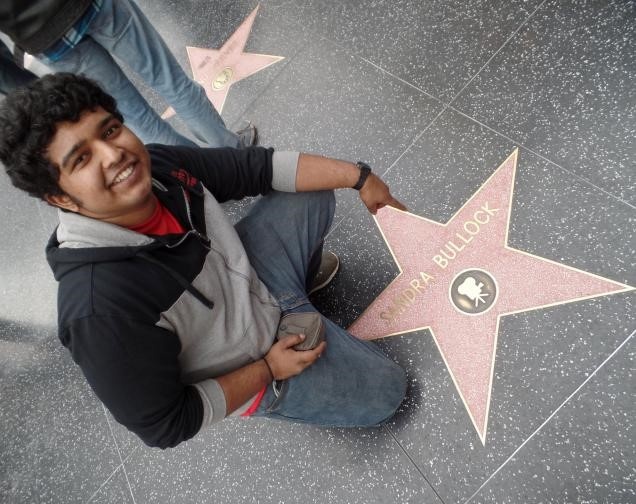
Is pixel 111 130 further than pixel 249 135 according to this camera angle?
No

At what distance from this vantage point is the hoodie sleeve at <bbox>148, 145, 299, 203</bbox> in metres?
1.28

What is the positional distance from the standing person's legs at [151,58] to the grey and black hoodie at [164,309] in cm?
Answer: 54

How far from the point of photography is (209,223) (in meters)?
1.17

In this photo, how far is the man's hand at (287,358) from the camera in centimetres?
111

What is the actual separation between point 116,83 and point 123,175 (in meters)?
0.86

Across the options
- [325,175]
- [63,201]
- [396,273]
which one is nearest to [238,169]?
[325,175]

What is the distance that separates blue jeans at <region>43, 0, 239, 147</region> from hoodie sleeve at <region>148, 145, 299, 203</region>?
54cm

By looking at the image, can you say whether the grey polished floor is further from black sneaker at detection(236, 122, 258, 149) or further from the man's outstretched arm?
the man's outstretched arm

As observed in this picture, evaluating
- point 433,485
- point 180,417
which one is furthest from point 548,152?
point 180,417

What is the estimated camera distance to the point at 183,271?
1011 millimetres

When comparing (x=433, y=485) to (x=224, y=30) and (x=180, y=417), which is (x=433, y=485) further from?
(x=224, y=30)

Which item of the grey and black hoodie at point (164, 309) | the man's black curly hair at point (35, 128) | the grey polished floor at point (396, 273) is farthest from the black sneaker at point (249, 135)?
the man's black curly hair at point (35, 128)

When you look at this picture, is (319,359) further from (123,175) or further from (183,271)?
(123,175)

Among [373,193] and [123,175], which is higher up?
[123,175]
